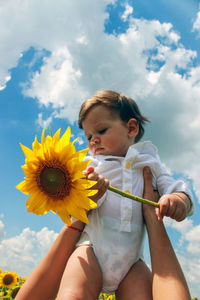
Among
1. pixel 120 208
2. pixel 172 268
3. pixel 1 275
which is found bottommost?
pixel 1 275

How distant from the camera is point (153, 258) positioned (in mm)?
2219

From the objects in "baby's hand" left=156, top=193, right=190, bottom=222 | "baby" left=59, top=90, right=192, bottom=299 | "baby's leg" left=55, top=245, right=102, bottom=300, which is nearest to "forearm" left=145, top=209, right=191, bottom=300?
"baby" left=59, top=90, right=192, bottom=299

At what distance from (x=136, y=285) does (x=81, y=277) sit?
0.44 metres

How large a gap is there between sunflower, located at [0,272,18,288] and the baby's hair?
3897 mm

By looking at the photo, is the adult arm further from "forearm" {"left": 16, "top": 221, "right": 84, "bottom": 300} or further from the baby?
"forearm" {"left": 16, "top": 221, "right": 84, "bottom": 300}

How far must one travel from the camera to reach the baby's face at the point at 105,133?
9.43ft

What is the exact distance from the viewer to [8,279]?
5.57 metres

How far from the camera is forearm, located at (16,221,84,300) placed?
2203mm

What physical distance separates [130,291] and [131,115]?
1.99 meters

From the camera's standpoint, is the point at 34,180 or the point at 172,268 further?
the point at 172,268

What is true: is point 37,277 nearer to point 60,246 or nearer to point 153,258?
point 60,246

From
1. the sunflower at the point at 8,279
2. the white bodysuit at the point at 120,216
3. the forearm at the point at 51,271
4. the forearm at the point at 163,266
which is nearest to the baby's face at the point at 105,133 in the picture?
the white bodysuit at the point at 120,216

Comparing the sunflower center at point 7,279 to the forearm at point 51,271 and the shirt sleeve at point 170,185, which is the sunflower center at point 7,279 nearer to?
the forearm at point 51,271

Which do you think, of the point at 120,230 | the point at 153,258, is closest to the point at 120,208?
the point at 120,230
